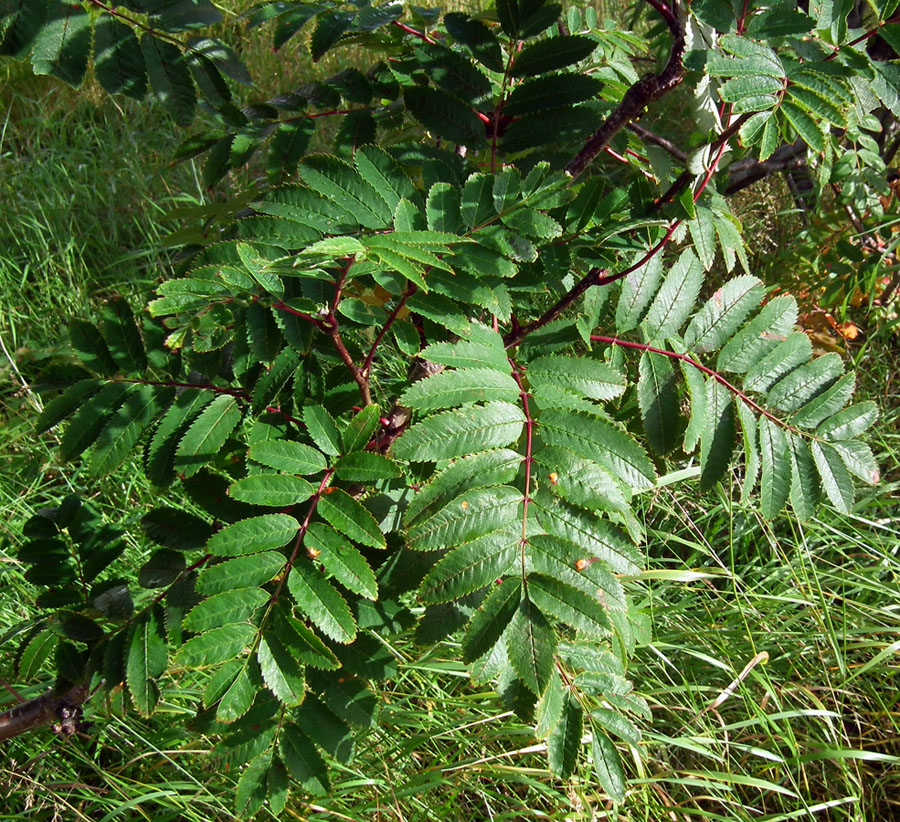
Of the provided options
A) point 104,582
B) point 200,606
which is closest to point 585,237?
point 200,606

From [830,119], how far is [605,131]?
310 millimetres

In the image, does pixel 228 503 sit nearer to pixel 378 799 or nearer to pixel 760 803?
pixel 378 799

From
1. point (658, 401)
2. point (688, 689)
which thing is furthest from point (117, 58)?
point (688, 689)

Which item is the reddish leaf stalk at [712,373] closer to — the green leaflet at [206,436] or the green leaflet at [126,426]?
the green leaflet at [206,436]

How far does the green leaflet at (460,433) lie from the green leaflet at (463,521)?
0.06 meters

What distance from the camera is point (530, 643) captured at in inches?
38.3

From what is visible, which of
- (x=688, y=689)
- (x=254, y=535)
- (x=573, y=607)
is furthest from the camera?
(x=688, y=689)

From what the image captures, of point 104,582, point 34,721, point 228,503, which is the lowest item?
point 34,721

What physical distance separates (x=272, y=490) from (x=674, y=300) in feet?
2.26

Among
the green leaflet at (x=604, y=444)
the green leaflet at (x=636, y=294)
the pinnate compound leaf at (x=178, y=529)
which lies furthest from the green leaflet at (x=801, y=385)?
the pinnate compound leaf at (x=178, y=529)

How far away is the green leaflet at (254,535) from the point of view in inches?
41.7

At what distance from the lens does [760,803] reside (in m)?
1.78

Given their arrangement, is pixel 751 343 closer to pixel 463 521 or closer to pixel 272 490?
pixel 463 521

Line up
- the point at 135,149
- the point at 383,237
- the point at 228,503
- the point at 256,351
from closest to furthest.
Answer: the point at 383,237 < the point at 256,351 < the point at 228,503 < the point at 135,149
